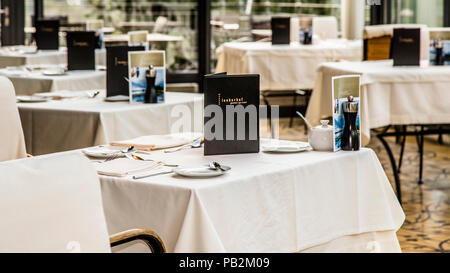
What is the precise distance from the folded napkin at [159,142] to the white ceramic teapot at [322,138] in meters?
0.54

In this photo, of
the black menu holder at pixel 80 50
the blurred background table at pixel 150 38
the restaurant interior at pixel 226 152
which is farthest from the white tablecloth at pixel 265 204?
the blurred background table at pixel 150 38

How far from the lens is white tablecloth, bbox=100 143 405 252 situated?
2.28 metres

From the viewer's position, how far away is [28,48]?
7656 mm

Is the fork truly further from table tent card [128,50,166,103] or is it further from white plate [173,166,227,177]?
table tent card [128,50,166,103]

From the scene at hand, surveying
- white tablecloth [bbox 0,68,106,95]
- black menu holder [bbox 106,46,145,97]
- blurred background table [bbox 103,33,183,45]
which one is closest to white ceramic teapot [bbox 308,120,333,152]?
black menu holder [bbox 106,46,145,97]

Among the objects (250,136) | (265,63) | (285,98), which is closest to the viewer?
(250,136)

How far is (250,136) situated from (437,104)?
8.18 feet

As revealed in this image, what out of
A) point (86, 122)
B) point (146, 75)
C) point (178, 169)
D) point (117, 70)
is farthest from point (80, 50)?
point (178, 169)

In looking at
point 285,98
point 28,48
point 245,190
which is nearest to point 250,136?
point 245,190

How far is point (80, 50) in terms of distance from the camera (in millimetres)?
5492

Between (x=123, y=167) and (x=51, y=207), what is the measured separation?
2.83 feet

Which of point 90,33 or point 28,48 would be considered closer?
point 90,33

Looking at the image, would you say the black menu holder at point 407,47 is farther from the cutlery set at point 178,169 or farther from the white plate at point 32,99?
the cutlery set at point 178,169

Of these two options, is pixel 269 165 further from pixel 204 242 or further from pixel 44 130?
pixel 44 130
